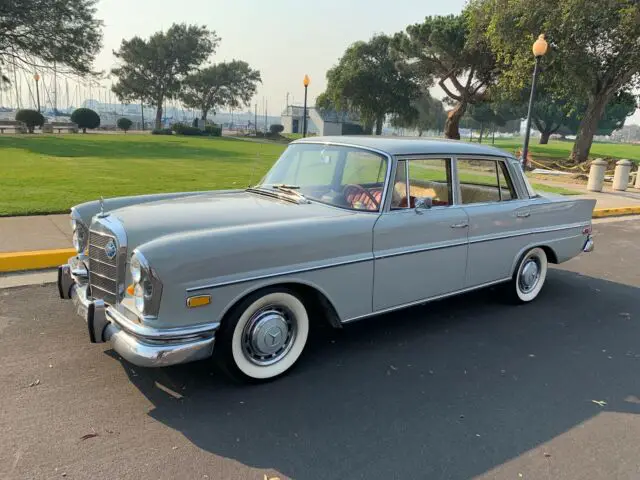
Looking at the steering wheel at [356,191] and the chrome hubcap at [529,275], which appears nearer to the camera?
the steering wheel at [356,191]

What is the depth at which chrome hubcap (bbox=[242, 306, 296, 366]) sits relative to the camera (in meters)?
3.36

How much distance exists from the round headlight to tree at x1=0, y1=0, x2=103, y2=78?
30.8m

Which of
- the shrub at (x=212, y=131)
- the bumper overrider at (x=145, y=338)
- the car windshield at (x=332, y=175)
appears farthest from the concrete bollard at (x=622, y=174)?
the shrub at (x=212, y=131)

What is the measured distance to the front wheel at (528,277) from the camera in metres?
5.18

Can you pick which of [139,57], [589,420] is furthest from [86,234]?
[139,57]

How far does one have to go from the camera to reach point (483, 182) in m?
5.06

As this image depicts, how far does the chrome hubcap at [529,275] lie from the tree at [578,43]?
17.1 m

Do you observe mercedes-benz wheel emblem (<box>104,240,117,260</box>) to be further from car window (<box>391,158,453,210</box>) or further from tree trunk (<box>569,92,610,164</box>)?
tree trunk (<box>569,92,610,164</box>)

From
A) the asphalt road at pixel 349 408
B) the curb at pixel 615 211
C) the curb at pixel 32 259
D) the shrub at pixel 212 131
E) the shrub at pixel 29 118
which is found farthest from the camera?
the shrub at pixel 212 131

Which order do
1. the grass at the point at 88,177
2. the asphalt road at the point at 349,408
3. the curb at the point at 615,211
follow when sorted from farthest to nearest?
1. the curb at the point at 615,211
2. the grass at the point at 88,177
3. the asphalt road at the point at 349,408

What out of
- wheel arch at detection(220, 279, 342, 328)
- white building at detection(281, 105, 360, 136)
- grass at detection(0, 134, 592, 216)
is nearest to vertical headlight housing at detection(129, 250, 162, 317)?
wheel arch at detection(220, 279, 342, 328)

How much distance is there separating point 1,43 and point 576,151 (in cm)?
3117

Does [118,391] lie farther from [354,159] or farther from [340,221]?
[354,159]

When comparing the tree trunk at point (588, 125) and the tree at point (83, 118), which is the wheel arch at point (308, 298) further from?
the tree at point (83, 118)
